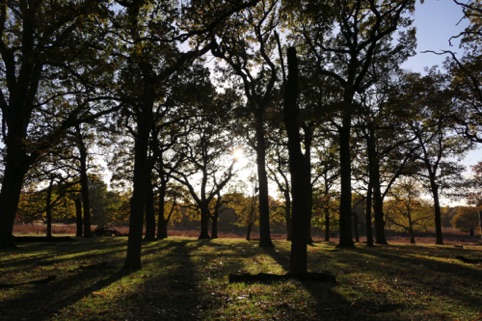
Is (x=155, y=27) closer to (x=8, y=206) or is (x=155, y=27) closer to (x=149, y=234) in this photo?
(x=8, y=206)

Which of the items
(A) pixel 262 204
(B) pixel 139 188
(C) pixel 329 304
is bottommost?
(C) pixel 329 304

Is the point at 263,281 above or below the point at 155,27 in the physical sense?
below

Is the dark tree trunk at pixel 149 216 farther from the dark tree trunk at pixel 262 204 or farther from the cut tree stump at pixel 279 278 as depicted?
the cut tree stump at pixel 279 278

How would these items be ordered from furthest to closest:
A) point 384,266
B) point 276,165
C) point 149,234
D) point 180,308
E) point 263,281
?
point 276,165, point 149,234, point 384,266, point 263,281, point 180,308

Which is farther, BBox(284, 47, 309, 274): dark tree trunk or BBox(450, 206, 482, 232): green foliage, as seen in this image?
BBox(450, 206, 482, 232): green foliage

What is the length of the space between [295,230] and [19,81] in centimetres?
1867

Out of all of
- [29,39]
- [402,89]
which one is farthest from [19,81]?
[402,89]

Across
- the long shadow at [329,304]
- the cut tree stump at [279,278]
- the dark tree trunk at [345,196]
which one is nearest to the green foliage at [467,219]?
the dark tree trunk at [345,196]

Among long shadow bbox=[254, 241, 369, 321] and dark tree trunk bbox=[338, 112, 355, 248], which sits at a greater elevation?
dark tree trunk bbox=[338, 112, 355, 248]

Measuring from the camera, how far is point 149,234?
30.8m

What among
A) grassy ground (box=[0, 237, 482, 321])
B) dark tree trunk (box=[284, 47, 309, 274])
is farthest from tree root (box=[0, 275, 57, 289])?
dark tree trunk (box=[284, 47, 309, 274])

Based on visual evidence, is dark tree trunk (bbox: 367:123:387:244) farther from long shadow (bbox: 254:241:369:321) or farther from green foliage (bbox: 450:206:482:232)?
green foliage (bbox: 450:206:482:232)

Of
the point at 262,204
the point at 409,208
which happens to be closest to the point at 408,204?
the point at 409,208

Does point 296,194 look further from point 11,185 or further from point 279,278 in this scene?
point 11,185
